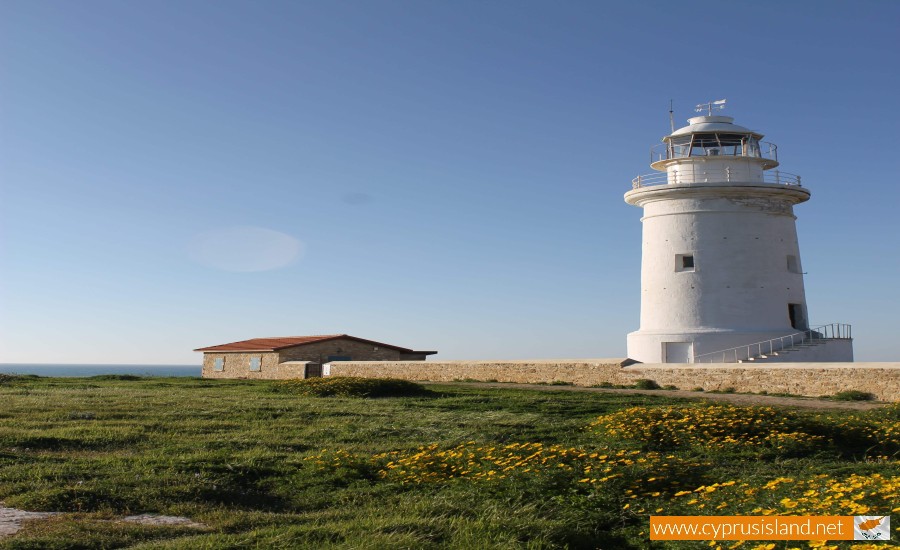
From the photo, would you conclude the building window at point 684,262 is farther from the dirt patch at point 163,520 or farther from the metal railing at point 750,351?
the dirt patch at point 163,520

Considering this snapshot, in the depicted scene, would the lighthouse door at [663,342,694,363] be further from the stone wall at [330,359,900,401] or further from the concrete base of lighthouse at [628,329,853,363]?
the stone wall at [330,359,900,401]

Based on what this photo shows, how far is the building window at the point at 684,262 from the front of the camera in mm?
26266

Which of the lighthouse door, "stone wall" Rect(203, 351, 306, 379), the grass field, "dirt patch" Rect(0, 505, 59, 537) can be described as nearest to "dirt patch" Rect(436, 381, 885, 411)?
the grass field

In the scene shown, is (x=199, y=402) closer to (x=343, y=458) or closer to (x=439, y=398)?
(x=439, y=398)

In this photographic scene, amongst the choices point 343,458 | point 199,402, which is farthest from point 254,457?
point 199,402

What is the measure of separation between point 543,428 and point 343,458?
4518mm

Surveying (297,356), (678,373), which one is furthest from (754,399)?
(297,356)

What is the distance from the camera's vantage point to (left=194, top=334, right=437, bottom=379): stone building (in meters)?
30.6

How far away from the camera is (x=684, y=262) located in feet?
87.0

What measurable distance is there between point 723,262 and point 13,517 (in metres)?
23.2

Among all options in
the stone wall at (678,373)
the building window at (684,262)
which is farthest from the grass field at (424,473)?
the building window at (684,262)

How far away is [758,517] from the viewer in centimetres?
589

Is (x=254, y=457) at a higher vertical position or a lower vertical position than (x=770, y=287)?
lower

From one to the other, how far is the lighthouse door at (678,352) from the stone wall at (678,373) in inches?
119
